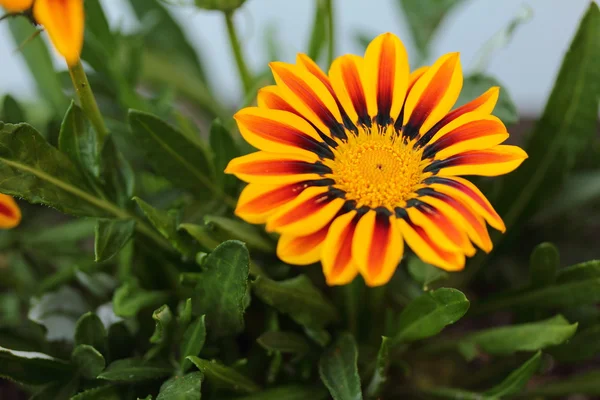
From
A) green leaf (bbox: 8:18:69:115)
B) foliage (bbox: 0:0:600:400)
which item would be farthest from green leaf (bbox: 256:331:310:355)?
green leaf (bbox: 8:18:69:115)

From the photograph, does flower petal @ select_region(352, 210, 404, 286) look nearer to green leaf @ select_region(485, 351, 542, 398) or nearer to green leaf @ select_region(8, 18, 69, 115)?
green leaf @ select_region(485, 351, 542, 398)

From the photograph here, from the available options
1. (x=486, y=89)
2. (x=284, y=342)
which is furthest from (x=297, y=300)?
(x=486, y=89)

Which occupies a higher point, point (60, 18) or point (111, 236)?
point (60, 18)

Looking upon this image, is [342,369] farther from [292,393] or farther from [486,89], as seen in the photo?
[486,89]

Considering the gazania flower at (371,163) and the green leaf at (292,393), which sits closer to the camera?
the gazania flower at (371,163)

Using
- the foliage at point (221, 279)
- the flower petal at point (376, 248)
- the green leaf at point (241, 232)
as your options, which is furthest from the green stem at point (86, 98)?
the flower petal at point (376, 248)

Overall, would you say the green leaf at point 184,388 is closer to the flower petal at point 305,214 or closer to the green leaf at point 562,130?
the flower petal at point 305,214

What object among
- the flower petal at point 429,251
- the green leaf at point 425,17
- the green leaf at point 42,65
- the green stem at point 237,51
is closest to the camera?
the flower petal at point 429,251
